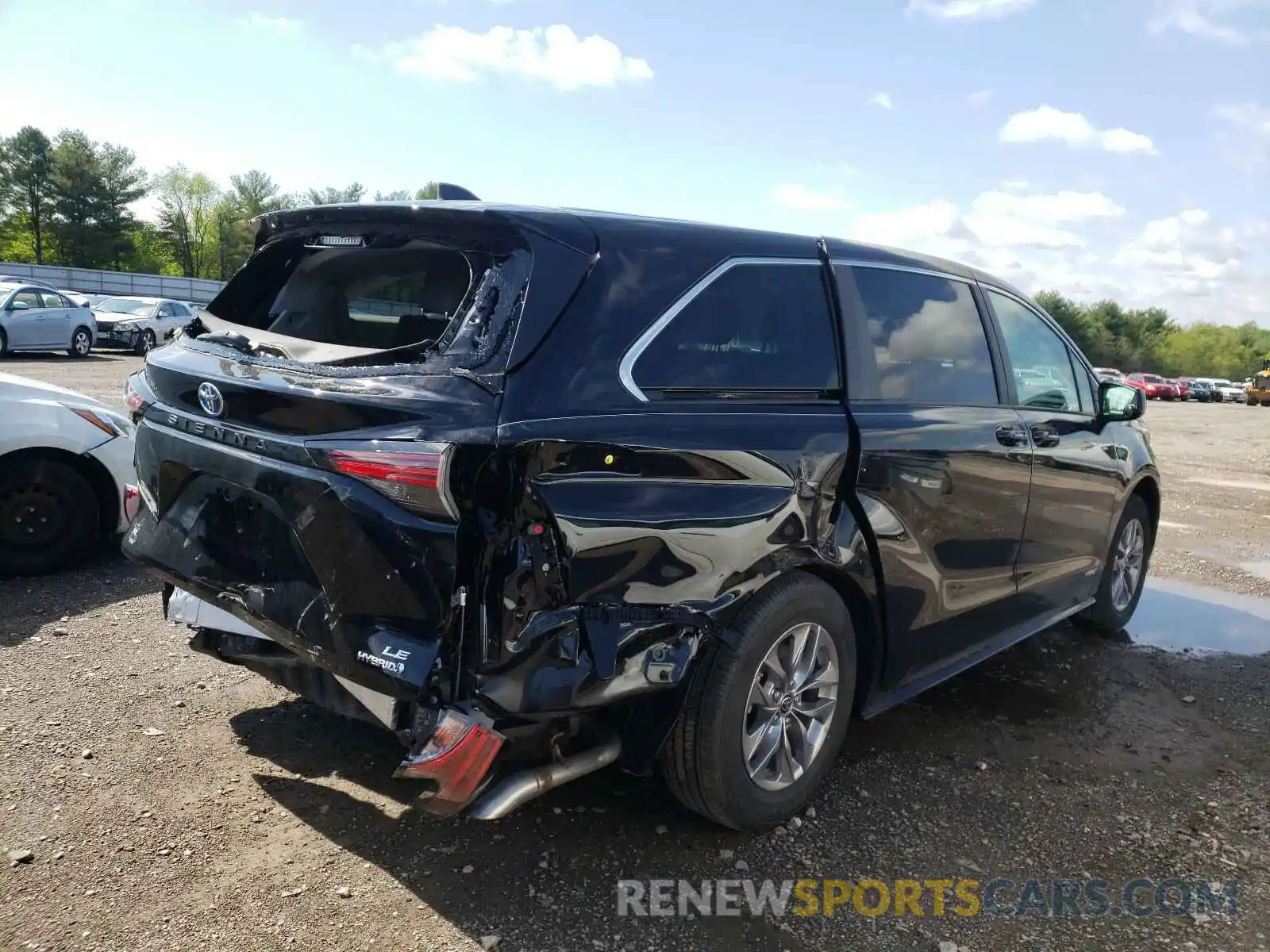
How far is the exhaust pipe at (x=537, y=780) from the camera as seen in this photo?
2.44m

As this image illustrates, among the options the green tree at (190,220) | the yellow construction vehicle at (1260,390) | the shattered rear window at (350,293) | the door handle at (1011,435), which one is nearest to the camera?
the shattered rear window at (350,293)

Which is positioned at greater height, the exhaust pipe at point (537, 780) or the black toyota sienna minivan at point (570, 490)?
the black toyota sienna minivan at point (570, 490)

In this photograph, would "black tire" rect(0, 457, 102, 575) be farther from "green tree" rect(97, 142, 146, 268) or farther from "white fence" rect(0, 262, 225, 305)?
"green tree" rect(97, 142, 146, 268)

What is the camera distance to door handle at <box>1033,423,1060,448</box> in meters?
4.12

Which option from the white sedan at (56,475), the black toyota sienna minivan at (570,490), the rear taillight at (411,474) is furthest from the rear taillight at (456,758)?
the white sedan at (56,475)

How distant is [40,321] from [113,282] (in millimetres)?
26310

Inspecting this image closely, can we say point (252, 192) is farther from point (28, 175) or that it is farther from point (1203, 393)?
point (1203, 393)

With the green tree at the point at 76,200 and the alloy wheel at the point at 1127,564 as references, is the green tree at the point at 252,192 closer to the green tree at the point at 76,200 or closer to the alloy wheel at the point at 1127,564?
the green tree at the point at 76,200

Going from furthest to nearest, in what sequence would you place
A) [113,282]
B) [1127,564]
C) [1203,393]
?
[1203,393] < [113,282] < [1127,564]

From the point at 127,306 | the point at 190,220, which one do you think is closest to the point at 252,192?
the point at 190,220

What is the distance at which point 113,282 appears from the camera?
43.5m

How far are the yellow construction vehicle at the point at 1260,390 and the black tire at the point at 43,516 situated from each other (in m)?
55.3

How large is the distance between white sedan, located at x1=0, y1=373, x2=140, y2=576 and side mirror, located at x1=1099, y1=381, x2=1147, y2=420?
17.4ft

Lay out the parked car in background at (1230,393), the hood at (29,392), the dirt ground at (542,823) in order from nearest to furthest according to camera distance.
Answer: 1. the dirt ground at (542,823)
2. the hood at (29,392)
3. the parked car in background at (1230,393)
